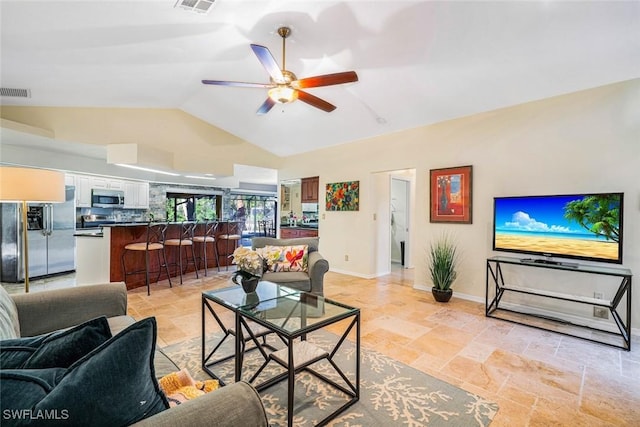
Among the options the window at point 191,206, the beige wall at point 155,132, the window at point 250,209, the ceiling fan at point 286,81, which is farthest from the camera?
the window at point 250,209

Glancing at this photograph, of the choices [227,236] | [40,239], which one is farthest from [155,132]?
[40,239]

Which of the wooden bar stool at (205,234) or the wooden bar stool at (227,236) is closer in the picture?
the wooden bar stool at (205,234)

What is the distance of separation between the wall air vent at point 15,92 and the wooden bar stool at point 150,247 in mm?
2172

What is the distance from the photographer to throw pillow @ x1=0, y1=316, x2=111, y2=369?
821 millimetres

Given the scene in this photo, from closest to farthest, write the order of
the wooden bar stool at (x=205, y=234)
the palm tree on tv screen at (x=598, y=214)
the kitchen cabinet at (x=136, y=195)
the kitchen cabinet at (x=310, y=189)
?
the palm tree on tv screen at (x=598, y=214)
the wooden bar stool at (x=205, y=234)
the kitchen cabinet at (x=310, y=189)
the kitchen cabinet at (x=136, y=195)

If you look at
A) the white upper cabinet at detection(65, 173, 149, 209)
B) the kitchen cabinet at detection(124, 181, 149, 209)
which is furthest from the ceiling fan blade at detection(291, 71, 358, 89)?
the kitchen cabinet at detection(124, 181, 149, 209)

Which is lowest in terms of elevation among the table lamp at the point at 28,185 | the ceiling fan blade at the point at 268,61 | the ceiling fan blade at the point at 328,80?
the table lamp at the point at 28,185

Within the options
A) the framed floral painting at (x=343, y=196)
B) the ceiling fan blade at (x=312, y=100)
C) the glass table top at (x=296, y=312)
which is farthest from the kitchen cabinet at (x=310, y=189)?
the glass table top at (x=296, y=312)

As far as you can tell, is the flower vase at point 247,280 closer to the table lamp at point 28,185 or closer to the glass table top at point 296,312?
the glass table top at point 296,312

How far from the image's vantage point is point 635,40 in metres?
2.46

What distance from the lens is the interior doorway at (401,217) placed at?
647 centimetres

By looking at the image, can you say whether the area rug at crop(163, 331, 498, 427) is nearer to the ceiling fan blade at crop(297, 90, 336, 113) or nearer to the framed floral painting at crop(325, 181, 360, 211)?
the ceiling fan blade at crop(297, 90, 336, 113)

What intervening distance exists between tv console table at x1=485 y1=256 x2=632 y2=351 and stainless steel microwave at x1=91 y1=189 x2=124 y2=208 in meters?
7.32

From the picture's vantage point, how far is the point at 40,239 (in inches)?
196
